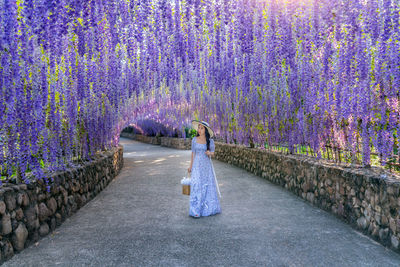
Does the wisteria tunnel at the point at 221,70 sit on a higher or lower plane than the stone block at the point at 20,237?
higher

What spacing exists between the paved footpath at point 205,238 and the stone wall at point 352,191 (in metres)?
0.15

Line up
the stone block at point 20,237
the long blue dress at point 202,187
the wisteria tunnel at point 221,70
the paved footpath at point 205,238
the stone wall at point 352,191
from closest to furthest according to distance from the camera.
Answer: the paved footpath at point 205,238 < the stone block at point 20,237 < the stone wall at point 352,191 < the wisteria tunnel at point 221,70 < the long blue dress at point 202,187

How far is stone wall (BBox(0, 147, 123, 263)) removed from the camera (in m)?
3.22

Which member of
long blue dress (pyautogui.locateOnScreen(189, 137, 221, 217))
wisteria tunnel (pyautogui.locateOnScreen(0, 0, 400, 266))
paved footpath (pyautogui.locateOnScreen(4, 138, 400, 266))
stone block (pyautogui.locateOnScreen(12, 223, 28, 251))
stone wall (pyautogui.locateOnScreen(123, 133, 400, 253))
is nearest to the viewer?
paved footpath (pyautogui.locateOnScreen(4, 138, 400, 266))

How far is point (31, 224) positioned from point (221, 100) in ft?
30.4

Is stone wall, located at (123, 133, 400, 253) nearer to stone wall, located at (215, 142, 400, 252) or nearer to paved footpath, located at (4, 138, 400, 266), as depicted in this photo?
stone wall, located at (215, 142, 400, 252)

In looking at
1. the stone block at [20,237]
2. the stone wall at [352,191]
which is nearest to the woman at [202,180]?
the stone wall at [352,191]

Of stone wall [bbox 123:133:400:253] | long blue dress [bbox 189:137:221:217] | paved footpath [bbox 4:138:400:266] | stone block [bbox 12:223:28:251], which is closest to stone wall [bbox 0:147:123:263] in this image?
stone block [bbox 12:223:28:251]

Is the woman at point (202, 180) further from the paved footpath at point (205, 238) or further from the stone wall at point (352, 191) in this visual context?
the stone wall at point (352, 191)

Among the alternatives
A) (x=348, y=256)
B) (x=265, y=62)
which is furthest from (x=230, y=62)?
(x=348, y=256)

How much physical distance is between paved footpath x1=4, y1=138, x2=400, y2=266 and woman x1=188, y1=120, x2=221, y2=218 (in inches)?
6.7

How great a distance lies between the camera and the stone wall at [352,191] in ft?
11.4

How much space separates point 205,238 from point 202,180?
1.33 metres

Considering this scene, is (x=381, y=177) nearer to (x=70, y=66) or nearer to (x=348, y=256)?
(x=348, y=256)
